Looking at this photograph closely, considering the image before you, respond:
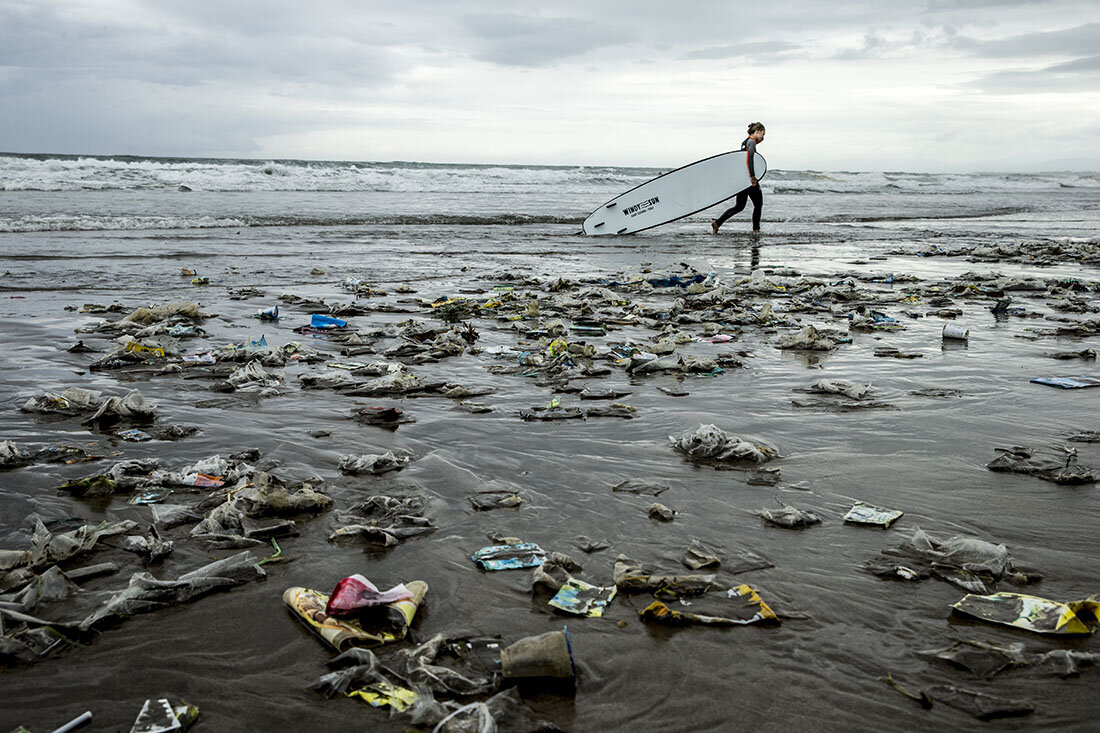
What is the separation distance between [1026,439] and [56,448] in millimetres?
5201

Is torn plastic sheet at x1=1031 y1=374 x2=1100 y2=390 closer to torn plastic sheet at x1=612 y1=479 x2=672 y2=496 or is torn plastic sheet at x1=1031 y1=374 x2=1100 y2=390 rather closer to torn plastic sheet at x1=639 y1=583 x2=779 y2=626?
torn plastic sheet at x1=612 y1=479 x2=672 y2=496

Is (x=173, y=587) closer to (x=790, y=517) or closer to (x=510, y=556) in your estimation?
(x=510, y=556)

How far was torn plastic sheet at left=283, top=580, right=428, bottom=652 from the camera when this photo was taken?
239cm

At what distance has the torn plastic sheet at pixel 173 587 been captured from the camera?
2.56 meters

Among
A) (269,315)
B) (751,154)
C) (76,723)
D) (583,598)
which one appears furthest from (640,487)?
(751,154)

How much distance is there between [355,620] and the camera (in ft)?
8.23

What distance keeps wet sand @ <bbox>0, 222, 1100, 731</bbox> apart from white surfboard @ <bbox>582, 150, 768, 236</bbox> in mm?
10316

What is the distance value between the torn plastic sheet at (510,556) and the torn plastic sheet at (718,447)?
134 cm

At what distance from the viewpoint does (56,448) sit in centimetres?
411

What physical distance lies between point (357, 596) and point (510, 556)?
653 mm

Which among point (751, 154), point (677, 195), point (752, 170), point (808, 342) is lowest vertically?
point (808, 342)

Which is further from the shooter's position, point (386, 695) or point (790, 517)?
point (790, 517)

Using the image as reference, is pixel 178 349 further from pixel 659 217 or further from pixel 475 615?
pixel 659 217

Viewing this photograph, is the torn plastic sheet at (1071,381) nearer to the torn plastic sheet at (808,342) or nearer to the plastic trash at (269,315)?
the torn plastic sheet at (808,342)
